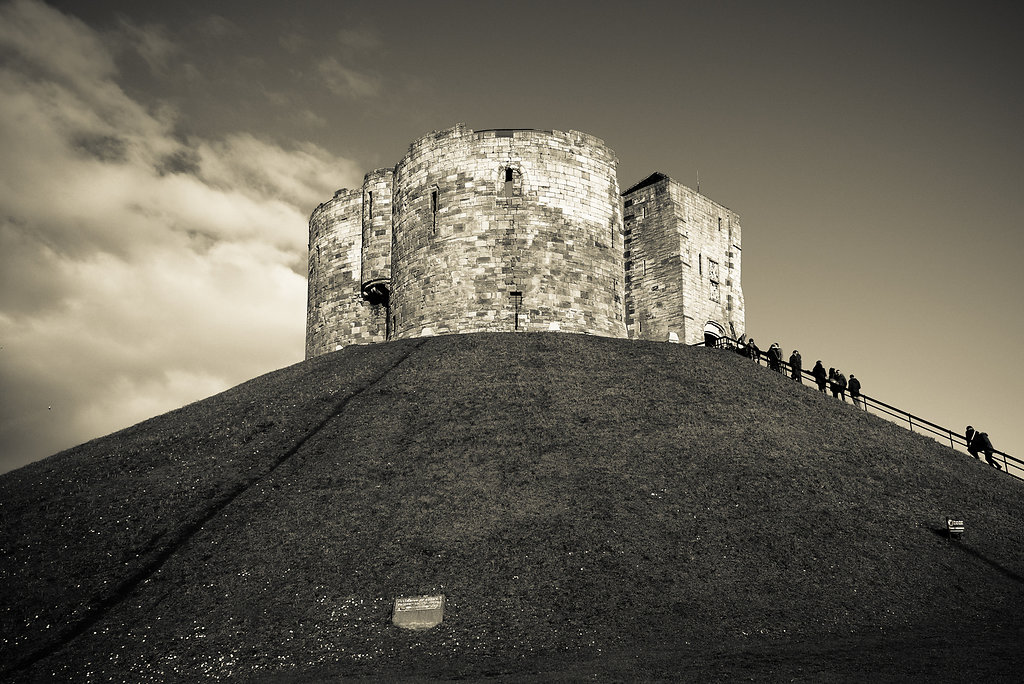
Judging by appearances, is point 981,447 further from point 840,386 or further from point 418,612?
point 418,612

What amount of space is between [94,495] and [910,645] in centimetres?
1853

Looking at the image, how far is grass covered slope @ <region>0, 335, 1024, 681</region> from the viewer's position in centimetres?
1375

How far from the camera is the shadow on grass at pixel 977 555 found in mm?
16828

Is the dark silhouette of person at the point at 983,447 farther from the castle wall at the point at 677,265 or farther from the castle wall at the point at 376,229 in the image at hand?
the castle wall at the point at 376,229

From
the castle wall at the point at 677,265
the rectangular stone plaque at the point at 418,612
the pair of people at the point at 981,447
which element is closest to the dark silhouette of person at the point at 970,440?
the pair of people at the point at 981,447

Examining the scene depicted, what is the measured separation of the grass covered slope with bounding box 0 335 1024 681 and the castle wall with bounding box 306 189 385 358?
13957 mm

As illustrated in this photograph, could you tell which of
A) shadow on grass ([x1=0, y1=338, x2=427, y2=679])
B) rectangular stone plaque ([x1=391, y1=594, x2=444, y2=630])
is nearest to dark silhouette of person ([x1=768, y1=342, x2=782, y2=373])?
shadow on grass ([x1=0, y1=338, x2=427, y2=679])

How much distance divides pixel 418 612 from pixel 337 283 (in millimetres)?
29197

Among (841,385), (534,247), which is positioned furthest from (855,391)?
(534,247)

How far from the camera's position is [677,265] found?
36.8 metres

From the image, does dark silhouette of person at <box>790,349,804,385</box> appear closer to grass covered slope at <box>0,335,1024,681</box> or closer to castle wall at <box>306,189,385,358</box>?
grass covered slope at <box>0,335,1024,681</box>

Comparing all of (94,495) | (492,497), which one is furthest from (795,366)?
(94,495)

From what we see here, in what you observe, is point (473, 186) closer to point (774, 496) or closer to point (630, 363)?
point (630, 363)

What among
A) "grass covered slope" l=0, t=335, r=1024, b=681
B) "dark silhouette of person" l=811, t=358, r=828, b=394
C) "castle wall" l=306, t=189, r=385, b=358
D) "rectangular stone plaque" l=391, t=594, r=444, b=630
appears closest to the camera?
"grass covered slope" l=0, t=335, r=1024, b=681
